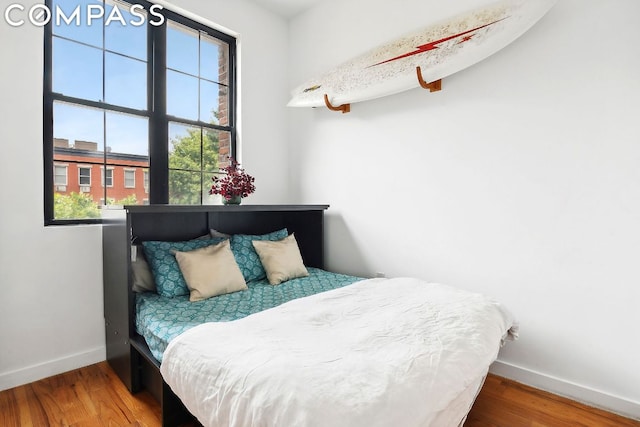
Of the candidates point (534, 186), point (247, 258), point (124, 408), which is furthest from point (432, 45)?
point (124, 408)

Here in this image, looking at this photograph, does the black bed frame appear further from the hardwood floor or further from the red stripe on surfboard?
the red stripe on surfboard

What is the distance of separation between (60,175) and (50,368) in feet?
3.94

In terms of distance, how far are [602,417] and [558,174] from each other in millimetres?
1289

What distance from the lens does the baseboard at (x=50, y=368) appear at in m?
1.92

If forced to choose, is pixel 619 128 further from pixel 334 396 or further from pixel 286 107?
pixel 286 107

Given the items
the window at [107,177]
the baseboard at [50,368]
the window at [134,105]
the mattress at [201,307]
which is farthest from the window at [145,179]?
the baseboard at [50,368]

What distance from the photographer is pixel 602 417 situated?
1.72 m

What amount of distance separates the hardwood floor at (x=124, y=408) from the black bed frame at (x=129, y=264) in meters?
0.10

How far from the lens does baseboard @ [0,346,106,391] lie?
1.92 meters

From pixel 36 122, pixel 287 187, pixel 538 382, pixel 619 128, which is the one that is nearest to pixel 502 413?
pixel 538 382

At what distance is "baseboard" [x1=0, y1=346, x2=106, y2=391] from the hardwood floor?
0.04 metres

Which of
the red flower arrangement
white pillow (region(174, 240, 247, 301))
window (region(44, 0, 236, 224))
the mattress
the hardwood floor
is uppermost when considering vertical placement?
window (region(44, 0, 236, 224))

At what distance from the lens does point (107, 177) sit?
92.8 inches

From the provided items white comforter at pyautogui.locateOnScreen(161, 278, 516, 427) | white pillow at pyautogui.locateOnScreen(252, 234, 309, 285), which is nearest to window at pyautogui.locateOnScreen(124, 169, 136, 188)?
white pillow at pyautogui.locateOnScreen(252, 234, 309, 285)
